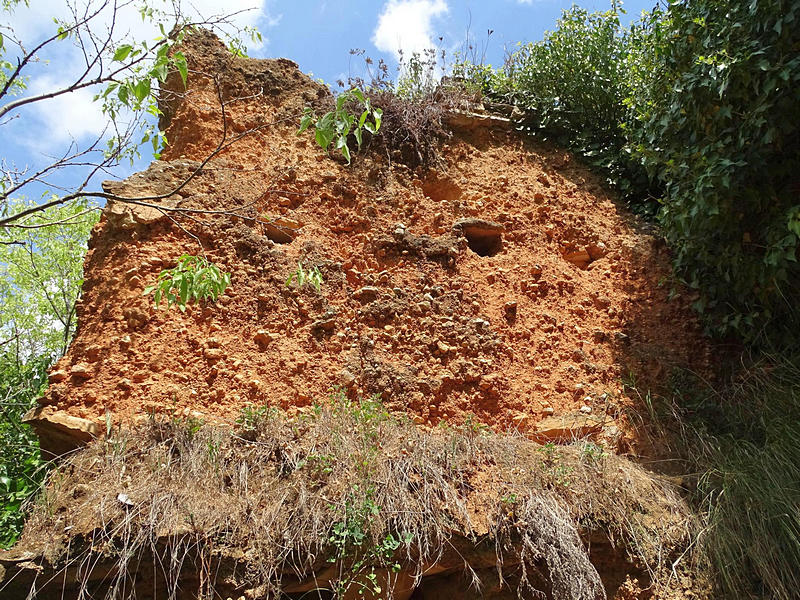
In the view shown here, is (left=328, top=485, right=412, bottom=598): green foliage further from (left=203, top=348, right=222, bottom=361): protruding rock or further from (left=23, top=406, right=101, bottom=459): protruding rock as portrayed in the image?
(left=23, top=406, right=101, bottom=459): protruding rock

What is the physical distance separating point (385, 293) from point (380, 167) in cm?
146

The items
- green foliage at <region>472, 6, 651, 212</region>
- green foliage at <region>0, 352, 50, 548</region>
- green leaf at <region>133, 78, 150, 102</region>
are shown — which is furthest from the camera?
green foliage at <region>472, 6, 651, 212</region>

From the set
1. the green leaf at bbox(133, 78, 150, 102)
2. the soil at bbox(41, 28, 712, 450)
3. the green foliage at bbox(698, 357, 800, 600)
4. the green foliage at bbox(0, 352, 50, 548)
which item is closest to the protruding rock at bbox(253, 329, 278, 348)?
the soil at bbox(41, 28, 712, 450)

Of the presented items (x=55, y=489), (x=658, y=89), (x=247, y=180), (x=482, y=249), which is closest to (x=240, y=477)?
(x=55, y=489)

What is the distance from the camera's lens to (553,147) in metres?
6.85

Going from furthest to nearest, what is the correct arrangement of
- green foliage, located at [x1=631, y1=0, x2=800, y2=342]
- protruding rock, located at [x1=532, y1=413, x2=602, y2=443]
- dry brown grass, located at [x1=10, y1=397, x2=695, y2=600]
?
protruding rock, located at [x1=532, y1=413, x2=602, y2=443]
green foliage, located at [x1=631, y1=0, x2=800, y2=342]
dry brown grass, located at [x1=10, y1=397, x2=695, y2=600]

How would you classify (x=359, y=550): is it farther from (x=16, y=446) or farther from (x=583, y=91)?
(x=583, y=91)

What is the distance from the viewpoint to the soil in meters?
4.62

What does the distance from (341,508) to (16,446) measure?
3.94 metres

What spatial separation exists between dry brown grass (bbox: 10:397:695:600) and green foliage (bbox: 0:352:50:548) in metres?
0.68

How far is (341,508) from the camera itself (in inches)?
142

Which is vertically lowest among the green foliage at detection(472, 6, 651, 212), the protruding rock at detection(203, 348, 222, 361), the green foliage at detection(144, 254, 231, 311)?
the protruding rock at detection(203, 348, 222, 361)

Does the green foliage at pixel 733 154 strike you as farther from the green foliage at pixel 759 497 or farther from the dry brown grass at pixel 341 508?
the dry brown grass at pixel 341 508

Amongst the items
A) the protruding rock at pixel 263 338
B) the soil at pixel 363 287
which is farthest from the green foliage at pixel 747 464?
the protruding rock at pixel 263 338
